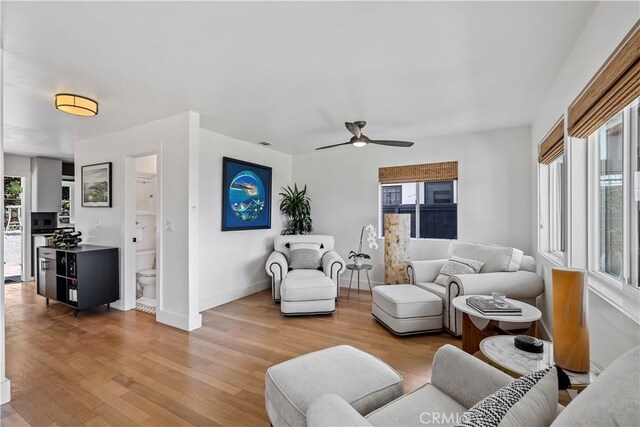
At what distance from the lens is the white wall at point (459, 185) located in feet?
13.0

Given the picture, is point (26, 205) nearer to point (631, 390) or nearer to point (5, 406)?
point (5, 406)

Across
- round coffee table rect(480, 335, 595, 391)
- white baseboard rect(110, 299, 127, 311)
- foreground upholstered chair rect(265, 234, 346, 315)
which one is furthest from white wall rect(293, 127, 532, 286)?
white baseboard rect(110, 299, 127, 311)

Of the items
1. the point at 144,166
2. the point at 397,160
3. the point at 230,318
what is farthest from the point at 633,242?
the point at 144,166

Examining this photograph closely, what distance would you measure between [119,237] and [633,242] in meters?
5.05

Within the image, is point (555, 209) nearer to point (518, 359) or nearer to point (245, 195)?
point (518, 359)

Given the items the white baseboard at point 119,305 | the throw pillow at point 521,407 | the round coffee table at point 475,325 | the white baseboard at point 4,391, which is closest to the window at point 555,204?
the round coffee table at point 475,325

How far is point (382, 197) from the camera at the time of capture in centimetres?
495

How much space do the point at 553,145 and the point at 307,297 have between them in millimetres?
2934

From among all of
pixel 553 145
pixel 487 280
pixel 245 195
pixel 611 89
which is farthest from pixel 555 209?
pixel 245 195

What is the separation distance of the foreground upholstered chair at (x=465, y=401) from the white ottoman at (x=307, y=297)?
7.50 feet

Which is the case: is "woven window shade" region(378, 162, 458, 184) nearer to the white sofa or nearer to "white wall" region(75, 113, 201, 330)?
the white sofa

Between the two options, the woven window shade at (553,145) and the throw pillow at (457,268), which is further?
the throw pillow at (457,268)

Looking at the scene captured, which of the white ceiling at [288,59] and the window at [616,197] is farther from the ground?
the white ceiling at [288,59]

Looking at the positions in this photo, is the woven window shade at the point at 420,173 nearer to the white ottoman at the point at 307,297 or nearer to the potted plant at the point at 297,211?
the potted plant at the point at 297,211
